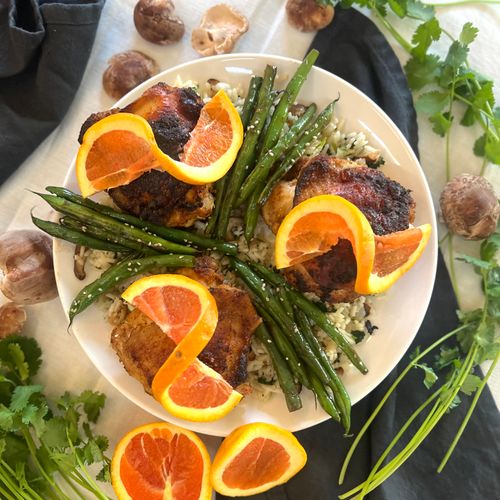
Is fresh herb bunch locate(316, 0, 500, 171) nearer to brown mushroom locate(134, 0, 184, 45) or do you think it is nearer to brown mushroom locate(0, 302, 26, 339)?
brown mushroom locate(134, 0, 184, 45)

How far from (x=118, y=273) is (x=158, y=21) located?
1.51 m

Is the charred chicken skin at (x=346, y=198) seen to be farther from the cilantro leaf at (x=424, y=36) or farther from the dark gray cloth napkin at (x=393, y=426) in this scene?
the cilantro leaf at (x=424, y=36)

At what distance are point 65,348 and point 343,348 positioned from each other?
166 cm

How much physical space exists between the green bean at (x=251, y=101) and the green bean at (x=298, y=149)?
0.30 m

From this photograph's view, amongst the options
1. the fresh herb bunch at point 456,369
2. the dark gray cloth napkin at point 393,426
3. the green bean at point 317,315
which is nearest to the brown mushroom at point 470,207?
the fresh herb bunch at point 456,369

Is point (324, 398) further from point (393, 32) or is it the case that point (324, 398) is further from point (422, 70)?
point (393, 32)

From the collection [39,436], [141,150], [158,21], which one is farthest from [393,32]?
[39,436]

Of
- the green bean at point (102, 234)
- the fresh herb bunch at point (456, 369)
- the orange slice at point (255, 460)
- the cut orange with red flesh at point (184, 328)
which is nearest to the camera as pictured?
the cut orange with red flesh at point (184, 328)

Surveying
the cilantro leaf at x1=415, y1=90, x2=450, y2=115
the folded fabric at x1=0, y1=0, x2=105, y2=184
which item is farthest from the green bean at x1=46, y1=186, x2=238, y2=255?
the cilantro leaf at x1=415, y1=90, x2=450, y2=115

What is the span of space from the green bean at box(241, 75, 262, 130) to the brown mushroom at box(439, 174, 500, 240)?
1.23 metres

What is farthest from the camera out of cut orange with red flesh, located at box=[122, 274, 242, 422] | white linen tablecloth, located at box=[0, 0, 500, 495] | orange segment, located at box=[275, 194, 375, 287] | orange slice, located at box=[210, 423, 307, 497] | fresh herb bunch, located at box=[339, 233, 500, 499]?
white linen tablecloth, located at box=[0, 0, 500, 495]

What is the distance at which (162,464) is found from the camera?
3076 millimetres

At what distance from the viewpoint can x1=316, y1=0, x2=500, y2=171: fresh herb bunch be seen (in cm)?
326

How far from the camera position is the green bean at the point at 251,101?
3129 mm
